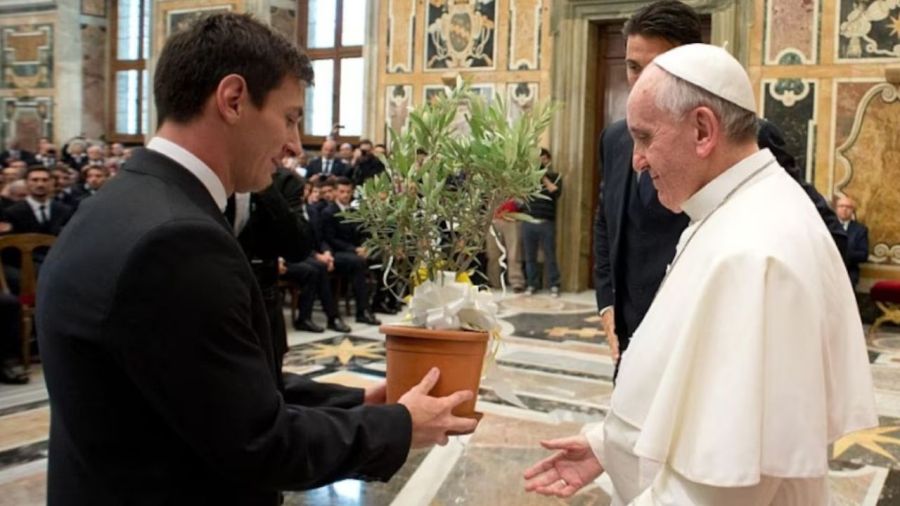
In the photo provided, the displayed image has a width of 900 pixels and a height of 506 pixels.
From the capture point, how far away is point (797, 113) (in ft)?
30.9

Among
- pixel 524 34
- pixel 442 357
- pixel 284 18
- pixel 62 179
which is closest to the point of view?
pixel 442 357

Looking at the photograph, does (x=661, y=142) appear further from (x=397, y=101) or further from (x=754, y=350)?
(x=397, y=101)

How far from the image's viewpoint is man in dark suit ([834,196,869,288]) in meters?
8.86

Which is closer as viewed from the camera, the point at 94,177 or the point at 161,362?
the point at 161,362

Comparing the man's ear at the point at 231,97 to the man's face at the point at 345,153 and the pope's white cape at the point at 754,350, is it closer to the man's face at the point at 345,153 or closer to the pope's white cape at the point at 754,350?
the pope's white cape at the point at 754,350

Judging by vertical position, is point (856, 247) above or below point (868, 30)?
below

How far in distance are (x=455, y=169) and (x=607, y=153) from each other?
1.09 metres

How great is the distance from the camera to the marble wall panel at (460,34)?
11.0 m

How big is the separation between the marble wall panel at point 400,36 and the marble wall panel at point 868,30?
4890 mm

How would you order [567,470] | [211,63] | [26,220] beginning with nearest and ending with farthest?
[211,63] → [567,470] → [26,220]

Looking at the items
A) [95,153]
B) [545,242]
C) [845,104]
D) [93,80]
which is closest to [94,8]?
[93,80]

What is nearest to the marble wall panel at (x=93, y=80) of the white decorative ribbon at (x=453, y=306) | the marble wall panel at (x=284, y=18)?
the marble wall panel at (x=284, y=18)

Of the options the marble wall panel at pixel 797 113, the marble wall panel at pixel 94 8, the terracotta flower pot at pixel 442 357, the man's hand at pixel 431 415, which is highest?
the marble wall panel at pixel 94 8

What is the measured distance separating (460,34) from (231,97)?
10110 millimetres
